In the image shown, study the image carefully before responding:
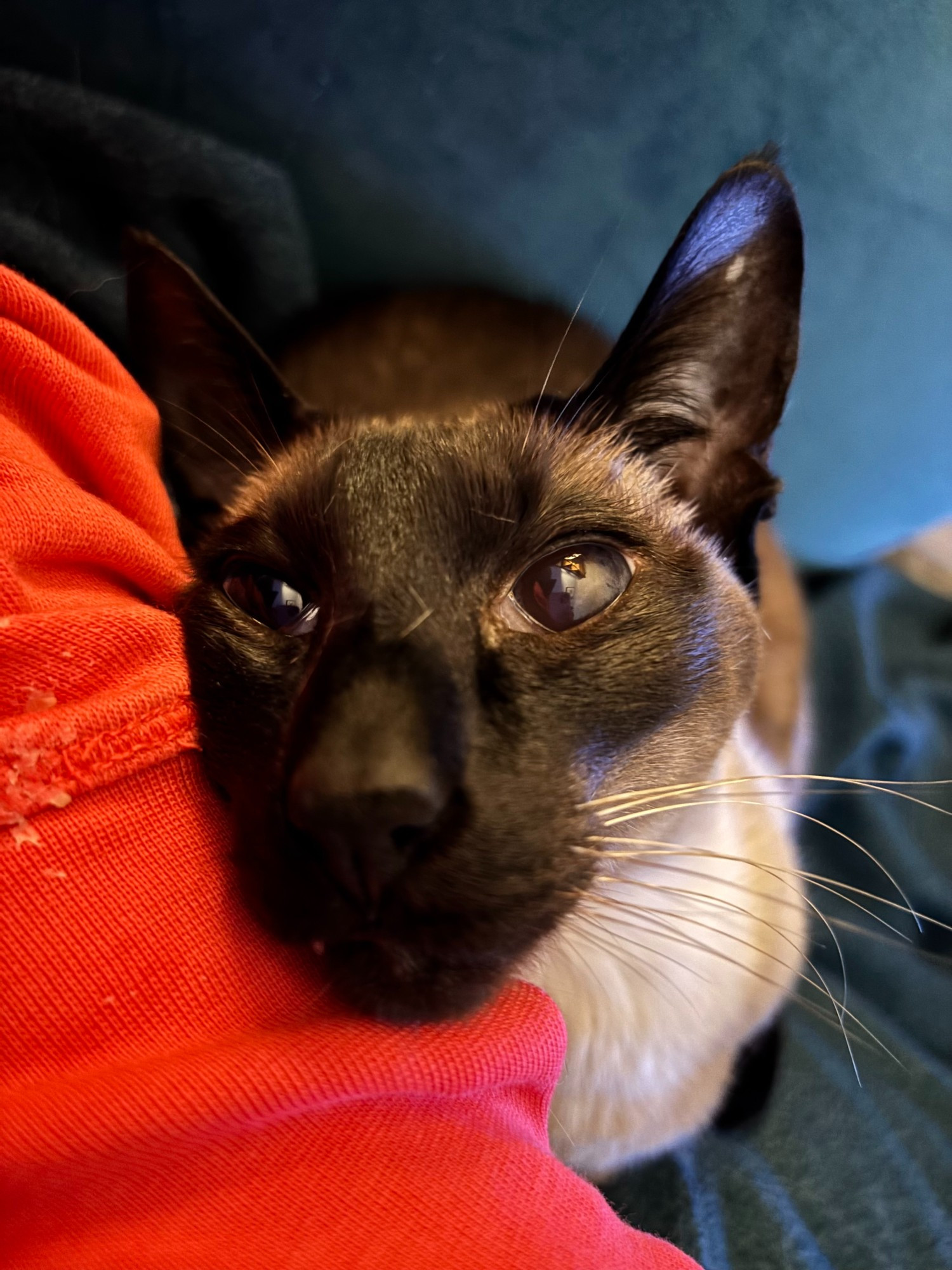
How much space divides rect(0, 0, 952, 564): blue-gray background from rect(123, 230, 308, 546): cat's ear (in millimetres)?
432

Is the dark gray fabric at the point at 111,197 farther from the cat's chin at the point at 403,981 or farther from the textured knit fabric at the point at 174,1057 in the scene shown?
the cat's chin at the point at 403,981

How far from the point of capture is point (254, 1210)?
2.07ft

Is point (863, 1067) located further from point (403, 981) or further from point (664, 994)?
point (403, 981)

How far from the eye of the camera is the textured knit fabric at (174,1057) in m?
0.62

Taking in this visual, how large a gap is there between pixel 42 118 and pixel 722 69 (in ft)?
3.09

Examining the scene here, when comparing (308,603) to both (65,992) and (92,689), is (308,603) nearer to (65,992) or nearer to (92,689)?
(92,689)

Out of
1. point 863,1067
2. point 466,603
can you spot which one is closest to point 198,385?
point 466,603

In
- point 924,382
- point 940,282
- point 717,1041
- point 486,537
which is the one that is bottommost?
point 717,1041

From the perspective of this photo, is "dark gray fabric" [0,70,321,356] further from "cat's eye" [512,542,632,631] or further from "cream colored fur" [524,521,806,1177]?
"cream colored fur" [524,521,806,1177]

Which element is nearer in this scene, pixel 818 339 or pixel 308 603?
pixel 308 603

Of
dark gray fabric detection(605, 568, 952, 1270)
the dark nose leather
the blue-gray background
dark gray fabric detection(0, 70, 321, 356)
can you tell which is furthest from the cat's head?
dark gray fabric detection(605, 568, 952, 1270)

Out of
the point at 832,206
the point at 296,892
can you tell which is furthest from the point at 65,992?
the point at 832,206

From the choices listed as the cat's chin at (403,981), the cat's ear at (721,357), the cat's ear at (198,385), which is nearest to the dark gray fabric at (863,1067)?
the cat's chin at (403,981)

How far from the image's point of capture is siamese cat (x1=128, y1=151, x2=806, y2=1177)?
0.64 metres
